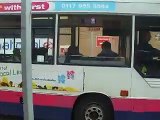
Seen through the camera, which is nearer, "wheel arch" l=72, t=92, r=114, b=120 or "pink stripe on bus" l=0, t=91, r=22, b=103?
"wheel arch" l=72, t=92, r=114, b=120

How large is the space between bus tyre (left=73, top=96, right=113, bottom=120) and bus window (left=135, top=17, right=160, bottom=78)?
0.96 metres

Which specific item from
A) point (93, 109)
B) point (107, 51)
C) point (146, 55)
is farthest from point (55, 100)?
point (146, 55)

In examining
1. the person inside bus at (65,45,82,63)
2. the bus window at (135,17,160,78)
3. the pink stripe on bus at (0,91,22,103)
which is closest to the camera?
the bus window at (135,17,160,78)

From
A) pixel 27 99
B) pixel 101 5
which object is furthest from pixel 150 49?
pixel 27 99

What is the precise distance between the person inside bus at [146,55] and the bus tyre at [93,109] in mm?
970

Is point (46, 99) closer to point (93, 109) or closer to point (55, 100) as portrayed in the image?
point (55, 100)

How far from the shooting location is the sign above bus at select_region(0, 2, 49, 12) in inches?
317

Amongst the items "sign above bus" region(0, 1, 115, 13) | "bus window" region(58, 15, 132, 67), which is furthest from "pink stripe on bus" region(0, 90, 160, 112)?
"sign above bus" region(0, 1, 115, 13)

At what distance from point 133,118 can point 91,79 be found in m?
1.07

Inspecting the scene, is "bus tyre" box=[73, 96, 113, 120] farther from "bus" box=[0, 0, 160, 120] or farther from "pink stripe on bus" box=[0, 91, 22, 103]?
"pink stripe on bus" box=[0, 91, 22, 103]

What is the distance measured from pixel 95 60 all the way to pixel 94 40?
38 centimetres

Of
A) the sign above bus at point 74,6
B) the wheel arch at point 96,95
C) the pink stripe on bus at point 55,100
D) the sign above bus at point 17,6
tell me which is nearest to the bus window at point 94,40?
the sign above bus at point 74,6

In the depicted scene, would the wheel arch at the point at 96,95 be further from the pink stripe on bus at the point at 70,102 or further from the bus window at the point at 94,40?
the bus window at the point at 94,40

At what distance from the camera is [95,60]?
7.87m
